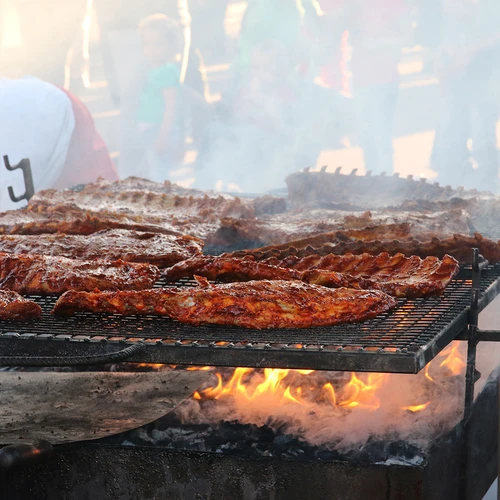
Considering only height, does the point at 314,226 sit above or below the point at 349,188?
above

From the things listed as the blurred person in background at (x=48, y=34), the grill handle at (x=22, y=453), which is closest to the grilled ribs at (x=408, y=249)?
the grill handle at (x=22, y=453)

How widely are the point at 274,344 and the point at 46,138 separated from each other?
6.92m

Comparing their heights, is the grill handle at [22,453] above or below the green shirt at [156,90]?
below

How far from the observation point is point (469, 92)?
7.56 metres

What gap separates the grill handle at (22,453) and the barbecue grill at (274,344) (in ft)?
0.65

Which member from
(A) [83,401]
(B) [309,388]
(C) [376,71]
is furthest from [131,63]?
(B) [309,388]

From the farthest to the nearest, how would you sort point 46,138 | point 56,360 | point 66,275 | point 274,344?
point 46,138
point 66,275
point 274,344
point 56,360

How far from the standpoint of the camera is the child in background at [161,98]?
9.49 metres

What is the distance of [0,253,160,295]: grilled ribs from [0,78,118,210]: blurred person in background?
5.46 meters

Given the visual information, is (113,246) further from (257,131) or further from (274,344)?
(257,131)

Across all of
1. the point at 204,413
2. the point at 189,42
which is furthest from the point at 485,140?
the point at 204,413

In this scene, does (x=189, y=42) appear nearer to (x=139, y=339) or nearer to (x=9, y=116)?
(x=9, y=116)

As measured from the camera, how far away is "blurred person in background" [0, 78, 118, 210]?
8.31 m

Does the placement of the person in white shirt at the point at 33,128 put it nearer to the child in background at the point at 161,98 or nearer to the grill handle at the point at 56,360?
the child in background at the point at 161,98
